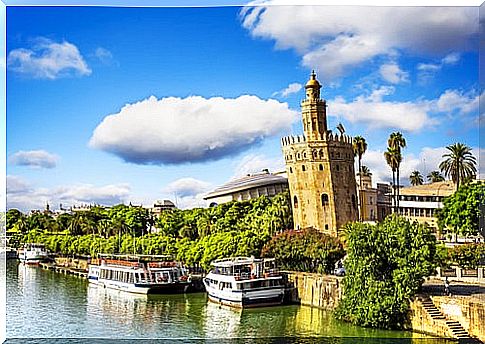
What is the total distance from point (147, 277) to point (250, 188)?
234 inches

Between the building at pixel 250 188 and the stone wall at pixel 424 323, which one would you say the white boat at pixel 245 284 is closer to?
the stone wall at pixel 424 323

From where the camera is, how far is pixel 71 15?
37.4 ft

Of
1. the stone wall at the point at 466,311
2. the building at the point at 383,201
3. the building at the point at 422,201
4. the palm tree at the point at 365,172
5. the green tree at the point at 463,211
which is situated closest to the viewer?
the stone wall at the point at 466,311

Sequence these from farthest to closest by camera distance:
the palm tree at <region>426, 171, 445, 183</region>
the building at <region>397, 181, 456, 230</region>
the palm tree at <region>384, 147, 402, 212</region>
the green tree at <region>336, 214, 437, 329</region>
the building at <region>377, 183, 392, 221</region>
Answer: the building at <region>397, 181, 456, 230</region> → the building at <region>377, 183, 392, 221</region> → the palm tree at <region>426, 171, 445, 183</region> → the palm tree at <region>384, 147, 402, 212</region> → the green tree at <region>336, 214, 437, 329</region>

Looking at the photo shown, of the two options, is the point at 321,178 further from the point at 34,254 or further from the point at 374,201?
the point at 34,254

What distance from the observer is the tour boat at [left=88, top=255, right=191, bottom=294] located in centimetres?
1425

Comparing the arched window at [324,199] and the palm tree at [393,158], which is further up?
the palm tree at [393,158]

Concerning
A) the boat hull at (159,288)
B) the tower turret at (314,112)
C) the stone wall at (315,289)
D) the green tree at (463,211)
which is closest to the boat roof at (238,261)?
the stone wall at (315,289)

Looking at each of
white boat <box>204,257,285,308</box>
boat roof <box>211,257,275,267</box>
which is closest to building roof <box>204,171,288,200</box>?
boat roof <box>211,257,275,267</box>

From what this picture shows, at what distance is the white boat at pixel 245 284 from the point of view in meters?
12.1

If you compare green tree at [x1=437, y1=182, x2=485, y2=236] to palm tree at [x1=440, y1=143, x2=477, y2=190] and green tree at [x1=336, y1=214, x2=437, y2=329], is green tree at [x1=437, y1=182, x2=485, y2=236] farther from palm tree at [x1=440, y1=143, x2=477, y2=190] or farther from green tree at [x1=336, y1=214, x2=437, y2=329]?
green tree at [x1=336, y1=214, x2=437, y2=329]

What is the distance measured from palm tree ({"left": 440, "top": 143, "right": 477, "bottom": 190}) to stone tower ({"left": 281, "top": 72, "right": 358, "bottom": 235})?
1.79 meters

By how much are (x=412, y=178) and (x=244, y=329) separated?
7605 mm

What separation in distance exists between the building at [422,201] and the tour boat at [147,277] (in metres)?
6.52
